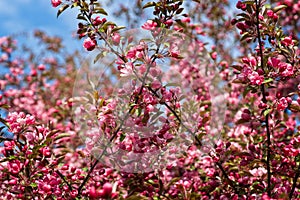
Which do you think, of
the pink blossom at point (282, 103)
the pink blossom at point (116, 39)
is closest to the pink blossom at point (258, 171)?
the pink blossom at point (282, 103)

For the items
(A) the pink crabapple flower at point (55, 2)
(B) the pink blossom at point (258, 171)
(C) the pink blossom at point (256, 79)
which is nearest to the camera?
(C) the pink blossom at point (256, 79)

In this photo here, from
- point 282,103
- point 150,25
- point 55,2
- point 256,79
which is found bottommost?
point 282,103

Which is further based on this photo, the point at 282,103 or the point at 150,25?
the point at 150,25

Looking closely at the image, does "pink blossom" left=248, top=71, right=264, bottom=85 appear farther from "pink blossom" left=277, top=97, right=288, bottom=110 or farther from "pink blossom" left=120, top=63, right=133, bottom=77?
"pink blossom" left=120, top=63, right=133, bottom=77

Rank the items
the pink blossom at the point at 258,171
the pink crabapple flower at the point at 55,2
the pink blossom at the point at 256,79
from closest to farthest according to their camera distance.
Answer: the pink blossom at the point at 256,79 < the pink crabapple flower at the point at 55,2 < the pink blossom at the point at 258,171

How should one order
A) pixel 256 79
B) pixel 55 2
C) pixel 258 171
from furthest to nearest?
pixel 258 171 < pixel 55 2 < pixel 256 79

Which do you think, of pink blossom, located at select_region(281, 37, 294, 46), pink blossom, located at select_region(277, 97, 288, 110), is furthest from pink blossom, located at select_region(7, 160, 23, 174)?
pink blossom, located at select_region(281, 37, 294, 46)

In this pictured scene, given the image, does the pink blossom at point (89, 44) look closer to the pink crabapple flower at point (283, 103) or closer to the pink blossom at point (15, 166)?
the pink blossom at point (15, 166)

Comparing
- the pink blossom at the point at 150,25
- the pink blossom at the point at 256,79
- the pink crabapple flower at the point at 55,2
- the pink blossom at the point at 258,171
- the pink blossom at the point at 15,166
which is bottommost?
the pink blossom at the point at 15,166

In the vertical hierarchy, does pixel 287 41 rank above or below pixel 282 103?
above

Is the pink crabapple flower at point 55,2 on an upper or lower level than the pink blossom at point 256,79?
upper

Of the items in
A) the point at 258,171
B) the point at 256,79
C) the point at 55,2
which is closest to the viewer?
the point at 256,79

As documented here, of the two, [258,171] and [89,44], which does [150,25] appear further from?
[258,171]

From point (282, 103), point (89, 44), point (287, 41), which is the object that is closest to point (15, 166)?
point (89, 44)
